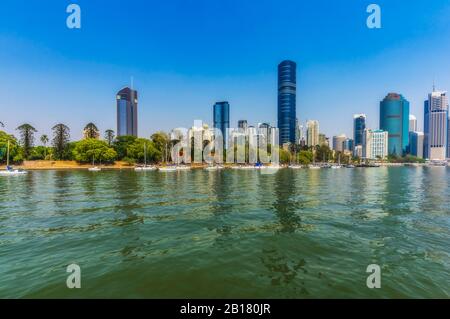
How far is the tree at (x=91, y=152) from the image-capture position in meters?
126

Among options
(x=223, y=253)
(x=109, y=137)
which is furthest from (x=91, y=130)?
(x=223, y=253)

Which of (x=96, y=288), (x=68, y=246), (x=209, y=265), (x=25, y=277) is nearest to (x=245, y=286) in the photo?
(x=209, y=265)

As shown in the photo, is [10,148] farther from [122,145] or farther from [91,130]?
[122,145]

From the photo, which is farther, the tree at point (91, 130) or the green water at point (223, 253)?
the tree at point (91, 130)

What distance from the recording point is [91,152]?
125375mm

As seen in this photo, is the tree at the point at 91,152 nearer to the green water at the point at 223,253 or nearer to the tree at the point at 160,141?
the tree at the point at 160,141

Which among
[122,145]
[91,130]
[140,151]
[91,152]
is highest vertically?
[91,130]

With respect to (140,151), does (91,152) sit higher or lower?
lower

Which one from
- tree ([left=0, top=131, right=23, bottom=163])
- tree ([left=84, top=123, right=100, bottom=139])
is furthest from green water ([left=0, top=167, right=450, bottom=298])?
tree ([left=84, top=123, right=100, bottom=139])

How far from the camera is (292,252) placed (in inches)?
518

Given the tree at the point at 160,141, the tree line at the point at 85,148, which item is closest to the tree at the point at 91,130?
the tree line at the point at 85,148

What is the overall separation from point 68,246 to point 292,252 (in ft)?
43.6

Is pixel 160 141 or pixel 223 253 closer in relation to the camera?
pixel 223 253
